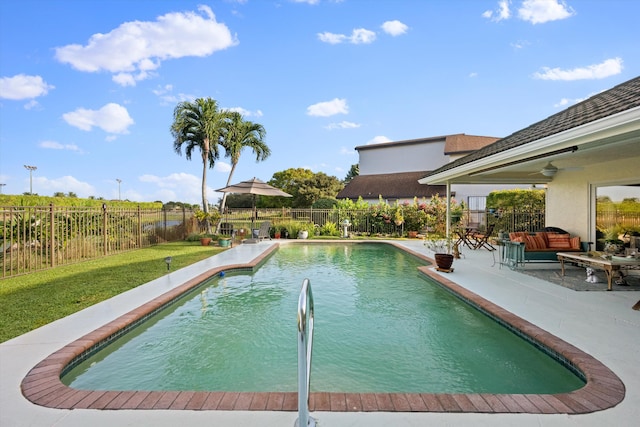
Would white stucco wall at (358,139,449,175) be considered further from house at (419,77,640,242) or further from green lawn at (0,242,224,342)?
green lawn at (0,242,224,342)

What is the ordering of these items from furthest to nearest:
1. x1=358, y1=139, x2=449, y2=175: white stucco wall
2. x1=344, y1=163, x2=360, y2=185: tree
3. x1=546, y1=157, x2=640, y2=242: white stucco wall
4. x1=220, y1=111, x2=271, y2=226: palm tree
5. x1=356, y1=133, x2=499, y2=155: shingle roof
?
x1=344, y1=163, x2=360, y2=185: tree, x1=358, y1=139, x2=449, y2=175: white stucco wall, x1=356, y1=133, x2=499, y2=155: shingle roof, x1=220, y1=111, x2=271, y2=226: palm tree, x1=546, y1=157, x2=640, y2=242: white stucco wall

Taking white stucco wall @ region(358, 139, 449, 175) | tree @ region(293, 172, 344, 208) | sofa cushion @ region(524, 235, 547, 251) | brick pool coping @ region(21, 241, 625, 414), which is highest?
white stucco wall @ region(358, 139, 449, 175)

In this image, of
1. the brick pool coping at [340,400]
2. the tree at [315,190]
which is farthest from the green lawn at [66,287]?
the tree at [315,190]

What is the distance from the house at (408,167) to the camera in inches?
1097

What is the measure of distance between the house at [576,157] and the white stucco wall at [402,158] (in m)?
19.6

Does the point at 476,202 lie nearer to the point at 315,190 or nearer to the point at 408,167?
the point at 408,167

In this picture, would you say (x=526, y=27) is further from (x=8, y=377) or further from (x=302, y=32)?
(x=8, y=377)

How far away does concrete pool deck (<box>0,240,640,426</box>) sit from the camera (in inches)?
94.9

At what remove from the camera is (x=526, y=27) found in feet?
36.4

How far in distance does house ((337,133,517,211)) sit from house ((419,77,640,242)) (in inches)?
608

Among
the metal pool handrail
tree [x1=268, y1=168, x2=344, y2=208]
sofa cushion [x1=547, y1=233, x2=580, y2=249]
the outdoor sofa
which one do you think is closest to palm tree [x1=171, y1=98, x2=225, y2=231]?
the outdoor sofa

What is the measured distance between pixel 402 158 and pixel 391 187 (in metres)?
4.78

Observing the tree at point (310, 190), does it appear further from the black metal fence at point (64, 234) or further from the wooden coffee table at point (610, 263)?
the wooden coffee table at point (610, 263)

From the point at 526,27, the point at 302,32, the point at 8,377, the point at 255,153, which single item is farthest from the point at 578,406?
the point at 255,153
